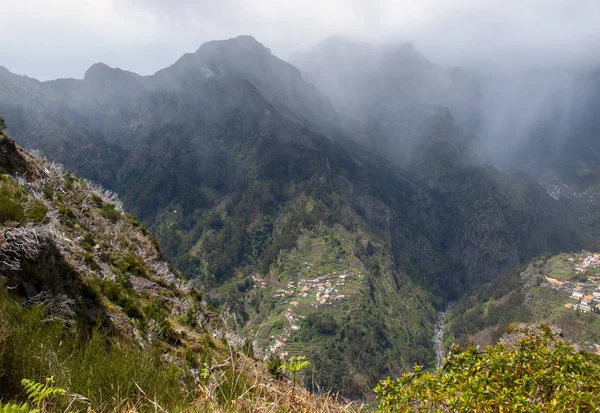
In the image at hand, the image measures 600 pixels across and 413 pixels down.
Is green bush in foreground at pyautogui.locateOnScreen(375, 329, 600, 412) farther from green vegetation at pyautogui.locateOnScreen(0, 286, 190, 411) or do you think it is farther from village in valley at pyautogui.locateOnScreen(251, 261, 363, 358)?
village in valley at pyautogui.locateOnScreen(251, 261, 363, 358)

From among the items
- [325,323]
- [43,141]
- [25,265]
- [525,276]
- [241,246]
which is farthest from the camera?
[43,141]

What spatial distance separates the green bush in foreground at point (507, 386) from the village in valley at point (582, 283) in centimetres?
10980

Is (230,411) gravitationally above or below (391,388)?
above

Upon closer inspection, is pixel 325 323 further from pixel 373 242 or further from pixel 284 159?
pixel 284 159

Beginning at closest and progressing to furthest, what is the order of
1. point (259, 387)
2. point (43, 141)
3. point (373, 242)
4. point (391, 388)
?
point (259, 387) < point (391, 388) < point (373, 242) < point (43, 141)

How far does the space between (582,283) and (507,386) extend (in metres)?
138

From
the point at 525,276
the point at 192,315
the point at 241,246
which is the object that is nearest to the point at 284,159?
the point at 241,246

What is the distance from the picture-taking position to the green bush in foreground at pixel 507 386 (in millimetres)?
3684

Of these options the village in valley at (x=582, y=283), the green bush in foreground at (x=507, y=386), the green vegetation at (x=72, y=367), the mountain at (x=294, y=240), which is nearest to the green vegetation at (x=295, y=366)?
the green vegetation at (x=72, y=367)

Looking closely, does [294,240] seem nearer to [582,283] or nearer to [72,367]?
[582,283]

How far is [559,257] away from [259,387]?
170759 millimetres

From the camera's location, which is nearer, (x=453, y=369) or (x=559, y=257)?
(x=453, y=369)

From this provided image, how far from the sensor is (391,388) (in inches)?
193

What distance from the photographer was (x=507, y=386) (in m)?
4.33
